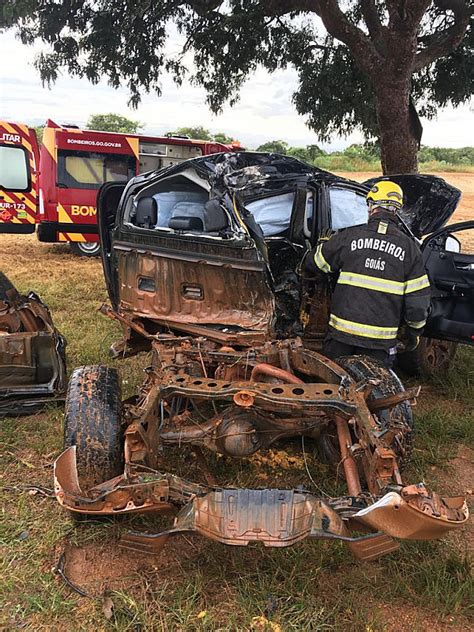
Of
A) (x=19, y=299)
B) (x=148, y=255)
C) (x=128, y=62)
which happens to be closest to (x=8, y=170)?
(x=128, y=62)

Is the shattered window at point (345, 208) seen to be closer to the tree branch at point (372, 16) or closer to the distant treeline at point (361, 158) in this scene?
the tree branch at point (372, 16)

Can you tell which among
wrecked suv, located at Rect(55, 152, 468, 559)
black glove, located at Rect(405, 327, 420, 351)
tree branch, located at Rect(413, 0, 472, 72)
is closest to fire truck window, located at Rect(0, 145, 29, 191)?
wrecked suv, located at Rect(55, 152, 468, 559)

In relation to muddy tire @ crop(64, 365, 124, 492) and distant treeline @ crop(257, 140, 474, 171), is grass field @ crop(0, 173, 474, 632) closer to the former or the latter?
muddy tire @ crop(64, 365, 124, 492)

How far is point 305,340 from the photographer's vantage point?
177 inches

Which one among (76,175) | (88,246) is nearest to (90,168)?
(76,175)

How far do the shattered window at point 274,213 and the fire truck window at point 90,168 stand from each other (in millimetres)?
6776

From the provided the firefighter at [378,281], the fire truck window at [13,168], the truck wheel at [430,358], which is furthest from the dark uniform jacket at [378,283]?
the fire truck window at [13,168]

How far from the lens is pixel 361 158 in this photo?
35.2 m

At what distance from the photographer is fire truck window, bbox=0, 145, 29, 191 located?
7.96m

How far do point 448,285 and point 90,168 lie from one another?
7988 mm

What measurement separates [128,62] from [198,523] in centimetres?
956

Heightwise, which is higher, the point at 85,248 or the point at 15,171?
the point at 15,171

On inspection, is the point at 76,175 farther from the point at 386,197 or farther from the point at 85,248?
the point at 386,197

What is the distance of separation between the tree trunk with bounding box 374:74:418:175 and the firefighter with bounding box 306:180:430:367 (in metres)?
4.86
